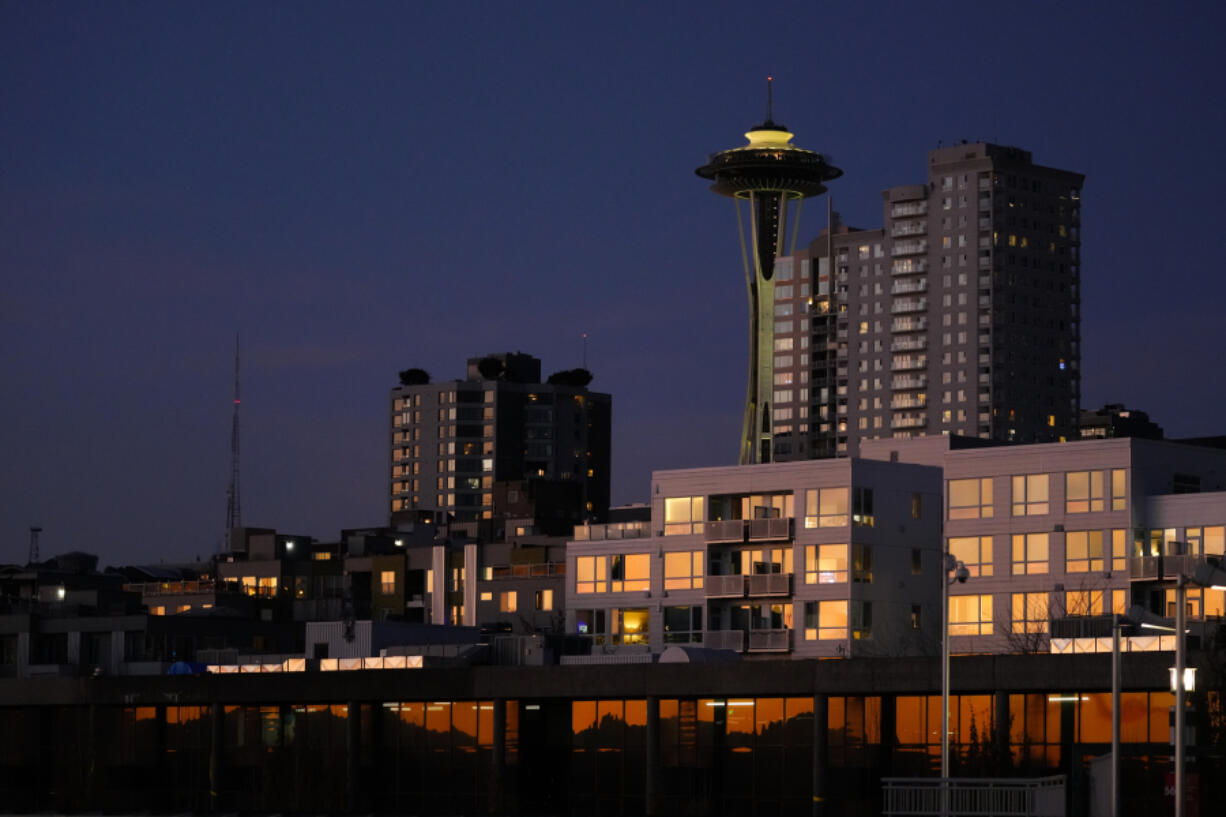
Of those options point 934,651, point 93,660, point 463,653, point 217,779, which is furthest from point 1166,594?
point 93,660

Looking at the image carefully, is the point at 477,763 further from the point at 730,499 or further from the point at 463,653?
Result: the point at 730,499

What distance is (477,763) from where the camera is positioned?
10250 cm

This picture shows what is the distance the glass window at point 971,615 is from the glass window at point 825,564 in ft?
20.5

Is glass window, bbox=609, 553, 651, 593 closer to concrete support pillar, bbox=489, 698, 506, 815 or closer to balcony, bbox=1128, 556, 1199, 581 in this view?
balcony, bbox=1128, 556, 1199, 581

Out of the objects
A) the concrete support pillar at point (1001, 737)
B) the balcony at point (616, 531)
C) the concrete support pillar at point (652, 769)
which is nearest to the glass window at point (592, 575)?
the balcony at point (616, 531)

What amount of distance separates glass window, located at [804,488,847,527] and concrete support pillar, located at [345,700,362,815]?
31899mm

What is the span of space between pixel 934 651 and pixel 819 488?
35.2 ft

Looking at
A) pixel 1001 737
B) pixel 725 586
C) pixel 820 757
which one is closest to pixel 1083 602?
pixel 725 586

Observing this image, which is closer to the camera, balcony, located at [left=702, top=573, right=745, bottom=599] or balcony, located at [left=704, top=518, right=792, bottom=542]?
balcony, located at [left=704, top=518, right=792, bottom=542]

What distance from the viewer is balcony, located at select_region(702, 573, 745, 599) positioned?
129 metres

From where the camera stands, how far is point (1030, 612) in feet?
393

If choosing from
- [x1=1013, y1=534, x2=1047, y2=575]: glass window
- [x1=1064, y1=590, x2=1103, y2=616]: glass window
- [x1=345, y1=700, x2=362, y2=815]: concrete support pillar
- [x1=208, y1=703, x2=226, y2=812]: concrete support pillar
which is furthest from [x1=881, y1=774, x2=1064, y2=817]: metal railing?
[x1=1013, y1=534, x2=1047, y2=575]: glass window

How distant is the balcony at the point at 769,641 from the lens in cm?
12725

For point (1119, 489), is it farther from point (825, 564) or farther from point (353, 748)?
point (353, 748)
